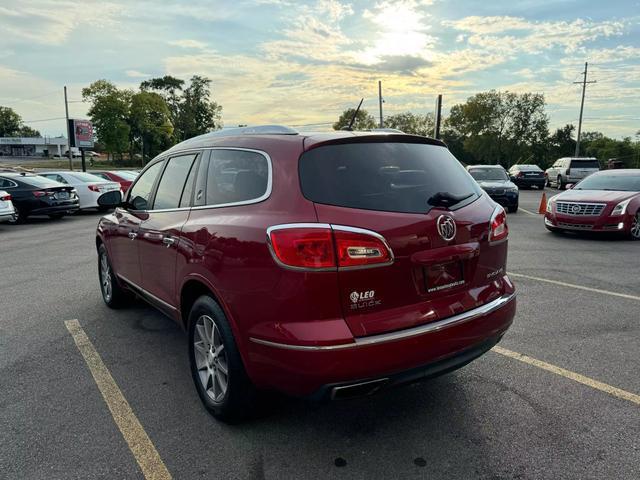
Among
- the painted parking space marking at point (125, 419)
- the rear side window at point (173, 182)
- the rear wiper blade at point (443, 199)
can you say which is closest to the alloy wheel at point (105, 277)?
the painted parking space marking at point (125, 419)

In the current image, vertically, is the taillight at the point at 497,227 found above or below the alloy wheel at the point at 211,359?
above

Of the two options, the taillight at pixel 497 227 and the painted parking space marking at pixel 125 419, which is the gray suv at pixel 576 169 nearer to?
the taillight at pixel 497 227

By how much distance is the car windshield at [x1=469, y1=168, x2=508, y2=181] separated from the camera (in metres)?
16.5

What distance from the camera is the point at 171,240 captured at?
3494 mm

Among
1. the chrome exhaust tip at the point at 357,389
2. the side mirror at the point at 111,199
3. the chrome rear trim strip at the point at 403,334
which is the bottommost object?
the chrome exhaust tip at the point at 357,389

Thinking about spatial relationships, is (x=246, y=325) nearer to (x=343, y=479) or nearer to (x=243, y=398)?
(x=243, y=398)

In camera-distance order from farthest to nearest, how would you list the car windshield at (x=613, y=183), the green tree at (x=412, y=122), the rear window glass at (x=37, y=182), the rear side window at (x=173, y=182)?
1. the green tree at (x=412, y=122)
2. the rear window glass at (x=37, y=182)
3. the car windshield at (x=613, y=183)
4. the rear side window at (x=173, y=182)

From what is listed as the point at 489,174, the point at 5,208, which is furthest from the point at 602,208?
the point at 5,208

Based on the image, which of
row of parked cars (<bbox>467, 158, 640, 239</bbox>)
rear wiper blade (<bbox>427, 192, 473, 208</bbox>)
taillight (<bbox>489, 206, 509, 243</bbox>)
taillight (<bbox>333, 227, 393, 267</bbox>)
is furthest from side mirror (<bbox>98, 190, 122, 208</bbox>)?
row of parked cars (<bbox>467, 158, 640, 239</bbox>)

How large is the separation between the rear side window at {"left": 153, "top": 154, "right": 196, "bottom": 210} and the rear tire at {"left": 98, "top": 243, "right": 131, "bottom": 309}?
1.65 m

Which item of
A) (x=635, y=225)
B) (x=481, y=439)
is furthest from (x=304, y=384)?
(x=635, y=225)

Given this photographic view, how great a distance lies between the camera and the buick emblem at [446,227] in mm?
2648

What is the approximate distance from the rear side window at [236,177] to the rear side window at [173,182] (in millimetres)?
411

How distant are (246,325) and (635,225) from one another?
33.0 feet
